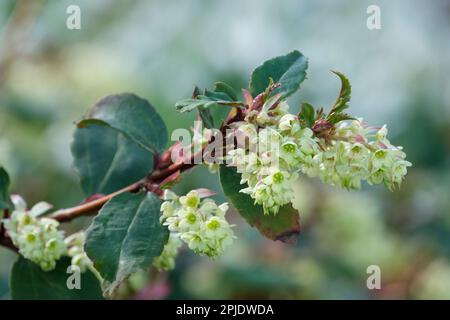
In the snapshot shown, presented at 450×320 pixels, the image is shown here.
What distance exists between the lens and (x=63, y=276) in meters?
1.34

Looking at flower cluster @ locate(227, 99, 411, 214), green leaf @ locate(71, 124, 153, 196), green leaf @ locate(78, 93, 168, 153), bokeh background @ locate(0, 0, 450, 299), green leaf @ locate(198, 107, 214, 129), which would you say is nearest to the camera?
flower cluster @ locate(227, 99, 411, 214)

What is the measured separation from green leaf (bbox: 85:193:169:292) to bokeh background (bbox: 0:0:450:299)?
1.79 ft

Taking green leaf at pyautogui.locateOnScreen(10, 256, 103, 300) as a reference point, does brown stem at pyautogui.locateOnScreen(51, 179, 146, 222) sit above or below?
above

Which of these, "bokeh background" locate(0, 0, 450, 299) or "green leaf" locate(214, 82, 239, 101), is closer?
"green leaf" locate(214, 82, 239, 101)

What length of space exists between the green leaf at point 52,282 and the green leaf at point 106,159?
174mm

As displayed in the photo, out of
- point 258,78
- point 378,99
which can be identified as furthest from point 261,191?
point 378,99

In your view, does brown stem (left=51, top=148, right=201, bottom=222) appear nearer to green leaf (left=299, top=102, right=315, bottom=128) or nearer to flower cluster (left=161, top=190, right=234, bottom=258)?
flower cluster (left=161, top=190, right=234, bottom=258)

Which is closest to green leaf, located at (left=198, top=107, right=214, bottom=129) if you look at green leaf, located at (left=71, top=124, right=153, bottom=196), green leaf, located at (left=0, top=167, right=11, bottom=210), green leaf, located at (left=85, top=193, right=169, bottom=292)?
green leaf, located at (left=85, top=193, right=169, bottom=292)

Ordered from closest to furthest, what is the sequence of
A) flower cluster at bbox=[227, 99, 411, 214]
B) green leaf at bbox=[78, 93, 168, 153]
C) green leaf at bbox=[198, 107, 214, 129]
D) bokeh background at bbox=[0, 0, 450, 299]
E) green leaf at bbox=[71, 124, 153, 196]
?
flower cluster at bbox=[227, 99, 411, 214], green leaf at bbox=[198, 107, 214, 129], green leaf at bbox=[78, 93, 168, 153], green leaf at bbox=[71, 124, 153, 196], bokeh background at bbox=[0, 0, 450, 299]

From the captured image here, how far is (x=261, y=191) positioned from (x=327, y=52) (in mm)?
2939

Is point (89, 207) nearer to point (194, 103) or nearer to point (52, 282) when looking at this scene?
point (52, 282)

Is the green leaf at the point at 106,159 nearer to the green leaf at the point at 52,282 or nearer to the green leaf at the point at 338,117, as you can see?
the green leaf at the point at 52,282

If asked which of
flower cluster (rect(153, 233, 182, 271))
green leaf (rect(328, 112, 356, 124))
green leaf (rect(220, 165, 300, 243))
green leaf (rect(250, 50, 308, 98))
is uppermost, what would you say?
green leaf (rect(250, 50, 308, 98))

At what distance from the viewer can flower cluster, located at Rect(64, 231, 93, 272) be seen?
1290mm
